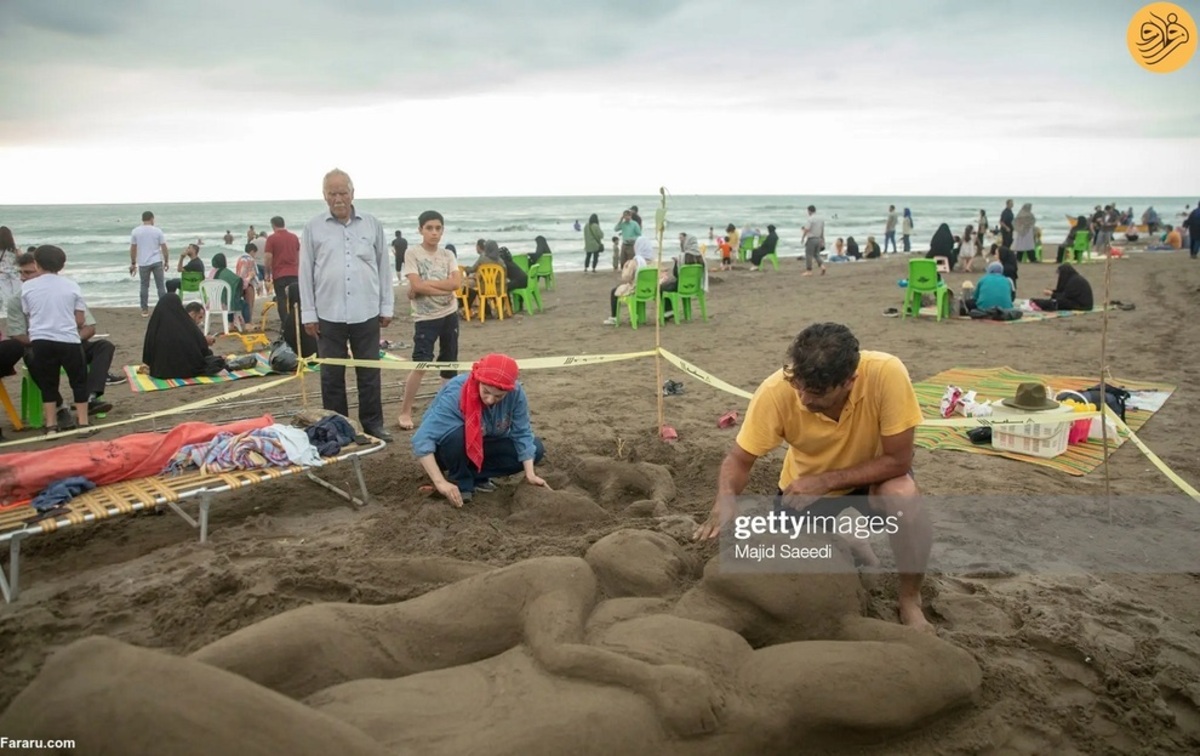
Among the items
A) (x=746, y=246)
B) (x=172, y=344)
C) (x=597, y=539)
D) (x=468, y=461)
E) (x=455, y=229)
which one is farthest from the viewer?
(x=455, y=229)

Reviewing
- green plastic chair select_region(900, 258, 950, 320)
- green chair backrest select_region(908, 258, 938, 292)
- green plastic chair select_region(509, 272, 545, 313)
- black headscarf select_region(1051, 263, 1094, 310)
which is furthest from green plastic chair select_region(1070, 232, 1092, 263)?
green plastic chair select_region(509, 272, 545, 313)

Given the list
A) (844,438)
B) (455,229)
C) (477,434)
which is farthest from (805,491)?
(455,229)

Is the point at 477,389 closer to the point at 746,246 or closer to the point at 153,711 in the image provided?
the point at 153,711

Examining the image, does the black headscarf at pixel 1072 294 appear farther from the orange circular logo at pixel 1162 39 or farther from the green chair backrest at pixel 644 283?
the orange circular logo at pixel 1162 39

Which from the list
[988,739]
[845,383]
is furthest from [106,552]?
[988,739]

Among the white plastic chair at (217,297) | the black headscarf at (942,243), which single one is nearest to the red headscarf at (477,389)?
the white plastic chair at (217,297)

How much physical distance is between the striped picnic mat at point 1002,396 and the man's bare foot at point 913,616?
3.01 metres

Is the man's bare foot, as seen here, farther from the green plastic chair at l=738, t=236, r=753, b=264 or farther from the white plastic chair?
the green plastic chair at l=738, t=236, r=753, b=264

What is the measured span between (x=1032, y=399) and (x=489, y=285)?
9998 millimetres

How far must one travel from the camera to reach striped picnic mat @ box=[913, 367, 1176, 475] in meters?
6.23

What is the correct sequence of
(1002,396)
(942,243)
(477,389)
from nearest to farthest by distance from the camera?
(477,389) < (1002,396) < (942,243)

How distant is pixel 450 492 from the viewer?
199 inches

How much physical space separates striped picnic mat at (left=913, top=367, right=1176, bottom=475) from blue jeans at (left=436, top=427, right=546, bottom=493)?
3495 mm

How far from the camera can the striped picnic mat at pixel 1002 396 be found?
6227 millimetres
